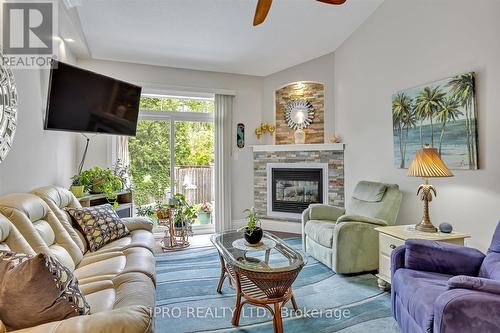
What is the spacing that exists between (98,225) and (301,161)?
10.3 feet

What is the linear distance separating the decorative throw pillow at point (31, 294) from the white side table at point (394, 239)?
2390 mm

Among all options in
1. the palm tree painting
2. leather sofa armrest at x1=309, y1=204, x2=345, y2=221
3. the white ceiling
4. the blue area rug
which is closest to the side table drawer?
the blue area rug

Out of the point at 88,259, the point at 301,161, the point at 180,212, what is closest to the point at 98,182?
the point at 180,212

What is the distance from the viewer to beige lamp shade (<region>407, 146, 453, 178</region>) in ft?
7.68

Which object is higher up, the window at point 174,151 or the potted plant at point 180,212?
the window at point 174,151

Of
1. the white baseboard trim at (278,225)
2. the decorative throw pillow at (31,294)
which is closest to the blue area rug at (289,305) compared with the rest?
the decorative throw pillow at (31,294)

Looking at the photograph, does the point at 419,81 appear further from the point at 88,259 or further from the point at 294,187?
the point at 88,259

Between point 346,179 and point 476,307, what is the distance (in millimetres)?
3101

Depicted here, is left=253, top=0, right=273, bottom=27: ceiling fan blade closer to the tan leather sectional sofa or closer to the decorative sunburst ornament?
the tan leather sectional sofa

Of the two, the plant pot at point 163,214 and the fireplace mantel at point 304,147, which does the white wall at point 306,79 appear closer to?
the fireplace mantel at point 304,147

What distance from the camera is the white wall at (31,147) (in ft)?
6.85

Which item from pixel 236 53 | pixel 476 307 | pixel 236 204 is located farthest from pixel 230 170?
pixel 476 307

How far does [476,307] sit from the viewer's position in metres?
1.31

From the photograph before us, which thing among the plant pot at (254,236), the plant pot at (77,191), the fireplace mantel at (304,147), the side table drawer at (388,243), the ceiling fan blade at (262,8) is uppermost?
the ceiling fan blade at (262,8)
